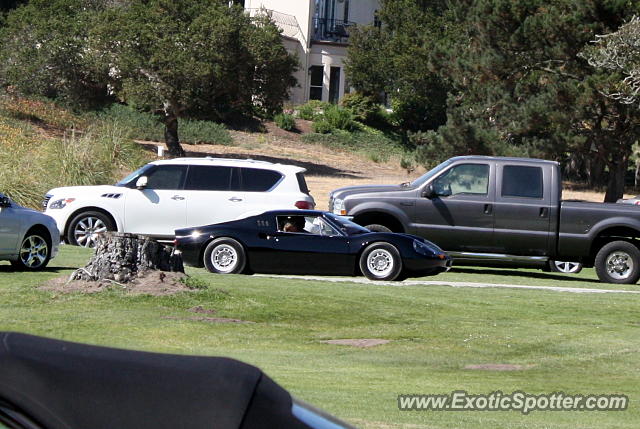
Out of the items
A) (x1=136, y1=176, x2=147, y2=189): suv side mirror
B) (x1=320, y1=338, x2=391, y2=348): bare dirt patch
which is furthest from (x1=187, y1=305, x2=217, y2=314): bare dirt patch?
(x1=136, y1=176, x2=147, y2=189): suv side mirror

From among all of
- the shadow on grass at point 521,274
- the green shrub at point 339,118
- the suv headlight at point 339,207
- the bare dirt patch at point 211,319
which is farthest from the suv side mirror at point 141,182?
the green shrub at point 339,118

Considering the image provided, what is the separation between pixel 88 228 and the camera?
64.4 ft

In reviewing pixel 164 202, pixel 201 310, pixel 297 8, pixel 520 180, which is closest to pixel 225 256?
pixel 164 202

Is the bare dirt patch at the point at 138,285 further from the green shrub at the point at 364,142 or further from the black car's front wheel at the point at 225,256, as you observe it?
the green shrub at the point at 364,142

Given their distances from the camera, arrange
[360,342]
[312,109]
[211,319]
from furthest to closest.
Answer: [312,109] < [211,319] < [360,342]

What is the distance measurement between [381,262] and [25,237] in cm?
550

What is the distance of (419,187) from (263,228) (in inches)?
143

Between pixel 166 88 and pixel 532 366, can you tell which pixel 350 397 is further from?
pixel 166 88

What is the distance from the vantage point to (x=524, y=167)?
60.8ft

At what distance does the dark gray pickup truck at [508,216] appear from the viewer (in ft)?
59.6

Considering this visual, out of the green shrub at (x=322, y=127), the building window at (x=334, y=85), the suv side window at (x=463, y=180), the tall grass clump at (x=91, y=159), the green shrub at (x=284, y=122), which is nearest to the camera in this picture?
the suv side window at (x=463, y=180)

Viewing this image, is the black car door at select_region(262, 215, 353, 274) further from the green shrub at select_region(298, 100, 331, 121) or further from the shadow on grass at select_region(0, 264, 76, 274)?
the green shrub at select_region(298, 100, 331, 121)

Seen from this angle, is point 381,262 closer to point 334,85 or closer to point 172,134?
point 172,134

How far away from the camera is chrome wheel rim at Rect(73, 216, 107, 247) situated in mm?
19578
